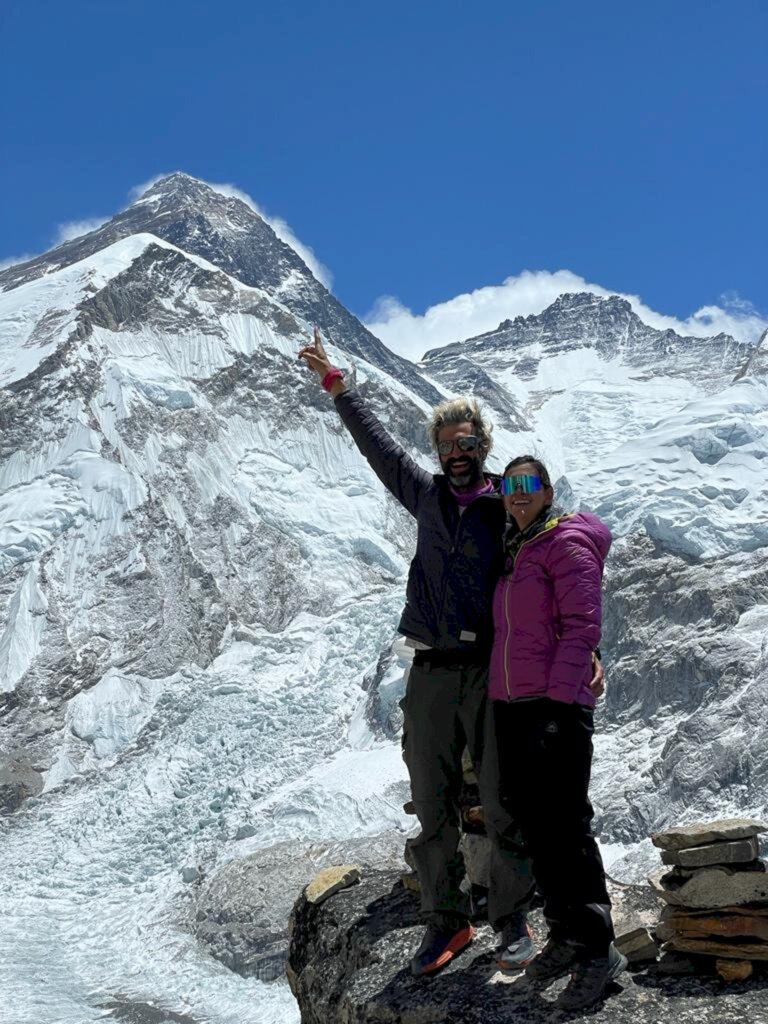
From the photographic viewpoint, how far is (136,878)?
5091 centimetres

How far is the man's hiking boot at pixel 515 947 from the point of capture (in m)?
5.32

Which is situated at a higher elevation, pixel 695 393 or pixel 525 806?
pixel 695 393

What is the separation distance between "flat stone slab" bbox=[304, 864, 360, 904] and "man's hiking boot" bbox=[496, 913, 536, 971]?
2.08m

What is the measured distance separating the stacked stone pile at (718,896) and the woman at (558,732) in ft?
1.23

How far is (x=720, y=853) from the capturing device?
5242 millimetres

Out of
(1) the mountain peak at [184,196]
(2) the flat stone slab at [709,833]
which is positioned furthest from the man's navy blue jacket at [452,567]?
(1) the mountain peak at [184,196]

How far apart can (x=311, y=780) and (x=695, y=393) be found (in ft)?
297

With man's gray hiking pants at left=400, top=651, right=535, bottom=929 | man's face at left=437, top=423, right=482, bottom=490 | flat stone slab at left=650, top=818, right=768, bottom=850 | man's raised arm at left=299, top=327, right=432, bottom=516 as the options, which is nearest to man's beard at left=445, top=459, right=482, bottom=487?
man's face at left=437, top=423, right=482, bottom=490

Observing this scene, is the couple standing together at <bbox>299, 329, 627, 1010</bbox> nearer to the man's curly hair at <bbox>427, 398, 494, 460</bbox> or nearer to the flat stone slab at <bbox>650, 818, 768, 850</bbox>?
the man's curly hair at <bbox>427, 398, 494, 460</bbox>

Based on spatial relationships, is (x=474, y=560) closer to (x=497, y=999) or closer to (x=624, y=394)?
(x=497, y=999)

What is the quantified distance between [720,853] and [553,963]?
37.6 inches

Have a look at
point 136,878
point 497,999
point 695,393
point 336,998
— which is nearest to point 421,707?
point 497,999

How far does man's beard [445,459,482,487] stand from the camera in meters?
5.91

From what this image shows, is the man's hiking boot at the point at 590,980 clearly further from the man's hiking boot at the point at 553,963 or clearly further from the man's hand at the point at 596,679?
the man's hand at the point at 596,679
